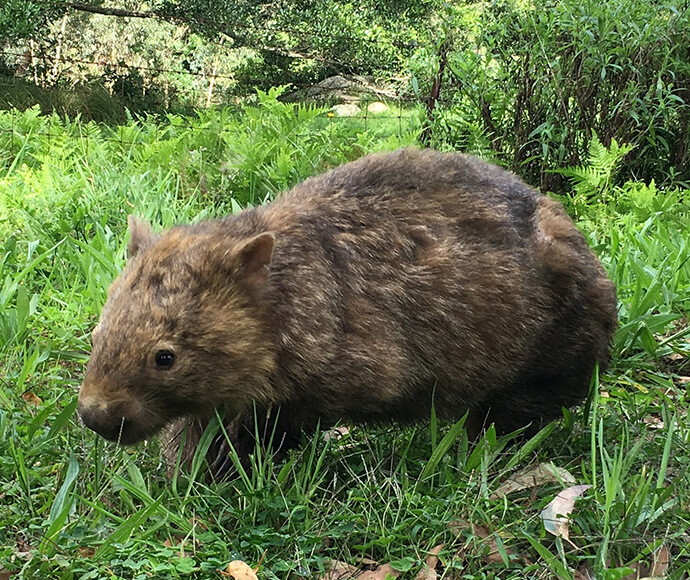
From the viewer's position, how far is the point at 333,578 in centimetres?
226

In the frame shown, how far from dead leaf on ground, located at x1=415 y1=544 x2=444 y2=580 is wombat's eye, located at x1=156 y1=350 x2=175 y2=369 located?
1.03 meters

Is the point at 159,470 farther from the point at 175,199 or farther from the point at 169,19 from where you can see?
the point at 169,19

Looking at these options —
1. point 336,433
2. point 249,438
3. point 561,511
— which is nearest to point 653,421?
point 561,511

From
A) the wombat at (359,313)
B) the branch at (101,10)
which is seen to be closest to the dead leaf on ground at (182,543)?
the wombat at (359,313)

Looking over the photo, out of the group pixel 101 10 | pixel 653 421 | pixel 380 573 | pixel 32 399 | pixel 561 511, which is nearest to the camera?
pixel 380 573

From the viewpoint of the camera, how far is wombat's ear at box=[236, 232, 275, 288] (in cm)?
257

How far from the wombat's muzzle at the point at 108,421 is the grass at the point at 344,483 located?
134 mm

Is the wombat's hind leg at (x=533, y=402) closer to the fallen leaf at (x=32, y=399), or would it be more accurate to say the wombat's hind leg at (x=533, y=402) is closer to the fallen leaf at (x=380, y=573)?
the fallen leaf at (x=380, y=573)

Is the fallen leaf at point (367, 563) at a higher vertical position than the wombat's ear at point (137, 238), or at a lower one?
lower

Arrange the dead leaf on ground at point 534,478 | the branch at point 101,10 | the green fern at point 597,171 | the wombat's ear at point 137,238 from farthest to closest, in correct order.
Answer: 1. the branch at point 101,10
2. the green fern at point 597,171
3. the wombat's ear at point 137,238
4. the dead leaf on ground at point 534,478

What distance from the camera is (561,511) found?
249cm

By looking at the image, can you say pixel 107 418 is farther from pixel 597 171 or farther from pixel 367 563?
pixel 597 171

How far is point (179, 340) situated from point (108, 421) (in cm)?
34

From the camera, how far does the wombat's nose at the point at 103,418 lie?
7.82 feet
